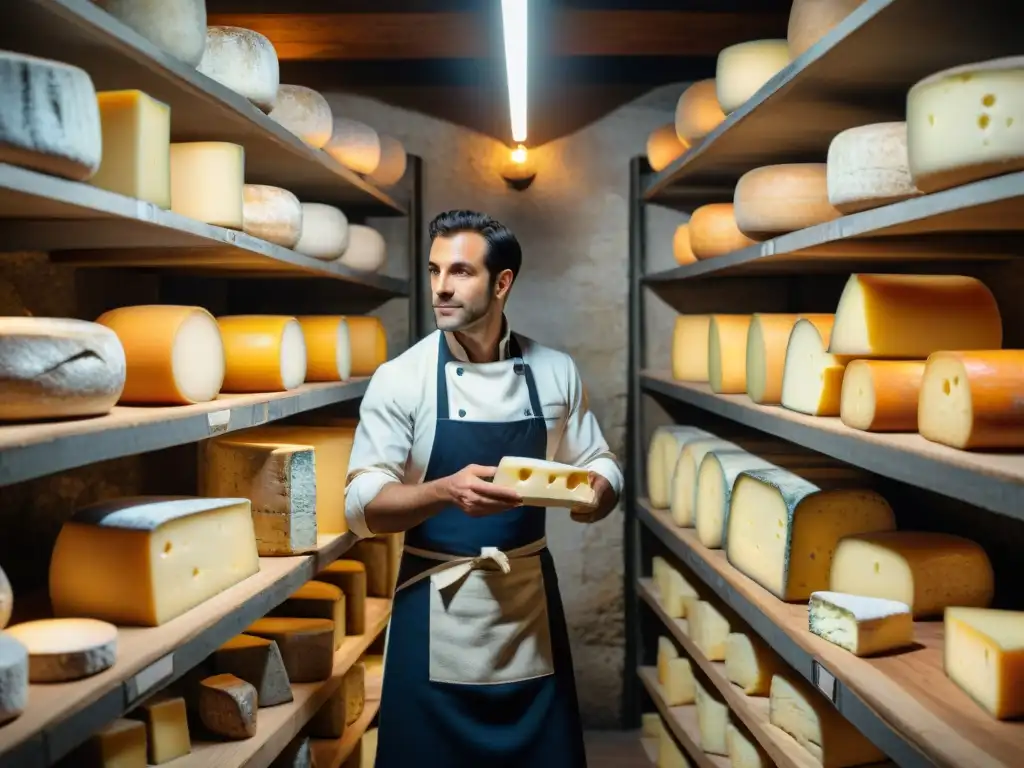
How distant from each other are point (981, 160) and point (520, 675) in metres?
1.68

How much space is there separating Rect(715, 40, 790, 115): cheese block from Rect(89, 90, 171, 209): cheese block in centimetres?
163

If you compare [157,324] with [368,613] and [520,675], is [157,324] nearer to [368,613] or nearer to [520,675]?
[520,675]

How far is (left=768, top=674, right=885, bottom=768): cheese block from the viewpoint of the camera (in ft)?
6.81

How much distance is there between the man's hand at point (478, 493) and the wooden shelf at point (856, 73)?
1.09 m

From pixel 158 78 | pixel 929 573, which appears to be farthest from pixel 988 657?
pixel 158 78

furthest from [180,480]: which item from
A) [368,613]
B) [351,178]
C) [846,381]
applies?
[846,381]

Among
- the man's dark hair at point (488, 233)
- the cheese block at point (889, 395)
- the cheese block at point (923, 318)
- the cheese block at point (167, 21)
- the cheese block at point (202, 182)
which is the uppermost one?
the cheese block at point (167, 21)

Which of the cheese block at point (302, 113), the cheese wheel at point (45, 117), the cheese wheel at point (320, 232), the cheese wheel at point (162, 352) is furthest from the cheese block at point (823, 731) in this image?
the cheese block at point (302, 113)

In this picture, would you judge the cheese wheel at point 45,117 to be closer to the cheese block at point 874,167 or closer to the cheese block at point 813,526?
the cheese block at point 874,167

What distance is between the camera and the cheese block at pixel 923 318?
1.94 m

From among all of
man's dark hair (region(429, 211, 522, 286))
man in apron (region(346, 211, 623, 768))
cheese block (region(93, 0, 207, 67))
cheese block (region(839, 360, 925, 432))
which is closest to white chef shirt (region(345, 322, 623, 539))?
man in apron (region(346, 211, 623, 768))

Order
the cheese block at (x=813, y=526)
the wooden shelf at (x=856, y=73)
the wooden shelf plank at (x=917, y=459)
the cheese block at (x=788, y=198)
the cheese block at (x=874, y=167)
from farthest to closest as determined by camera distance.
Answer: the cheese block at (x=788, y=198) < the cheese block at (x=813, y=526) < the cheese block at (x=874, y=167) < the wooden shelf at (x=856, y=73) < the wooden shelf plank at (x=917, y=459)

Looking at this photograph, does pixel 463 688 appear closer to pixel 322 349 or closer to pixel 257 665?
pixel 257 665

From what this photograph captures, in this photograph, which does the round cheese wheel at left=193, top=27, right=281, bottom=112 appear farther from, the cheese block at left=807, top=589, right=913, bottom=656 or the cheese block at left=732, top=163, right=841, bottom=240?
the cheese block at left=807, top=589, right=913, bottom=656
